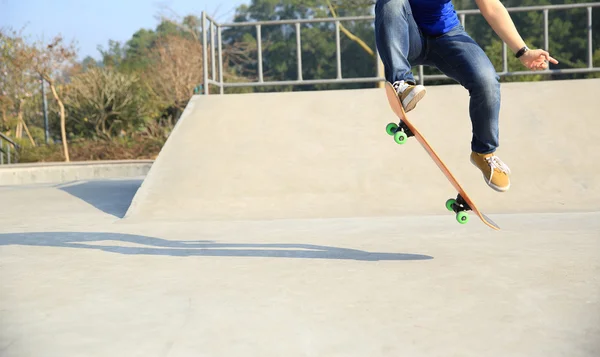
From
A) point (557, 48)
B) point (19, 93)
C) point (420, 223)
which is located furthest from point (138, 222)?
point (557, 48)

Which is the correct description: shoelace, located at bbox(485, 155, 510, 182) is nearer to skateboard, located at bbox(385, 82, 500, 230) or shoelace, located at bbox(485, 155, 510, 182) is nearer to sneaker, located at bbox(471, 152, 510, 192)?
sneaker, located at bbox(471, 152, 510, 192)

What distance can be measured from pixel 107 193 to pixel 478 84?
5.39 metres

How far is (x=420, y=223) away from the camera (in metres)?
5.84

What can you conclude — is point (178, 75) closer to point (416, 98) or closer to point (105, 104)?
point (105, 104)

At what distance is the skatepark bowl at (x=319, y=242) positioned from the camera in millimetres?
2695

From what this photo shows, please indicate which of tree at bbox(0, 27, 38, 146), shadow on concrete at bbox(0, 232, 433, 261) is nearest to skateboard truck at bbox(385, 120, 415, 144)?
shadow on concrete at bbox(0, 232, 433, 261)

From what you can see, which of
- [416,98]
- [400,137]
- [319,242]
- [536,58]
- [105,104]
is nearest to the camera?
[416,98]

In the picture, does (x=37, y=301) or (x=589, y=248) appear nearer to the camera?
(x=37, y=301)

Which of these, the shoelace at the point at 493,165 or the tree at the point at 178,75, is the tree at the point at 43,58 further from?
the shoelace at the point at 493,165

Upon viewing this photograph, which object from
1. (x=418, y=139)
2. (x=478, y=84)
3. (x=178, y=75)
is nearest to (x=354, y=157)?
(x=418, y=139)

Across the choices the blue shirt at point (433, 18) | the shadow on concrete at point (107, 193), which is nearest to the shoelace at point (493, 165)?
the blue shirt at point (433, 18)

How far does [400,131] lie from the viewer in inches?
168

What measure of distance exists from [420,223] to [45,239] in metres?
2.92

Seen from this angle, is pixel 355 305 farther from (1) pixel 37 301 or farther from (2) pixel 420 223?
(2) pixel 420 223
